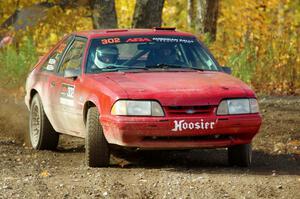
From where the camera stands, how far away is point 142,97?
355 inches

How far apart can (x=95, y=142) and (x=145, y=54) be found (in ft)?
4.73

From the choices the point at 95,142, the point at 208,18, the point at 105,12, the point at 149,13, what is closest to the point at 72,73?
the point at 95,142

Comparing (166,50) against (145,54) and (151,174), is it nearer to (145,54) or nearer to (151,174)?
(145,54)

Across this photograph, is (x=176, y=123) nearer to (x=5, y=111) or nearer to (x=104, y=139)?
(x=104, y=139)

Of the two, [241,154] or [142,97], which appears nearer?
[142,97]

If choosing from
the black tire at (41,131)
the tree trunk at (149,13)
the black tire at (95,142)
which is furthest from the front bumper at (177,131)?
the tree trunk at (149,13)

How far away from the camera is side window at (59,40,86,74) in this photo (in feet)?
34.8

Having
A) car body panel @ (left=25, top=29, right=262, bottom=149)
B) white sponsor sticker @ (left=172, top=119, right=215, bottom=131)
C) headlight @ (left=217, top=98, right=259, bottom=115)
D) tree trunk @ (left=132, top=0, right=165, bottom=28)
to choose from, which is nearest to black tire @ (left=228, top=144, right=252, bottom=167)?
car body panel @ (left=25, top=29, right=262, bottom=149)

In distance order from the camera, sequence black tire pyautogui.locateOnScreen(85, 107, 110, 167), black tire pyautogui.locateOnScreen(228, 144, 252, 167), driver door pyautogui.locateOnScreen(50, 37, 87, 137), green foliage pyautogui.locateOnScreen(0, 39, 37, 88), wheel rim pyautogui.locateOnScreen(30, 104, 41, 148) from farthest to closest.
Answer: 1. green foliage pyautogui.locateOnScreen(0, 39, 37, 88)
2. wheel rim pyautogui.locateOnScreen(30, 104, 41, 148)
3. driver door pyautogui.locateOnScreen(50, 37, 87, 137)
4. black tire pyautogui.locateOnScreen(228, 144, 252, 167)
5. black tire pyautogui.locateOnScreen(85, 107, 110, 167)

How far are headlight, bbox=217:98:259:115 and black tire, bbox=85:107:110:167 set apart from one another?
1.23 metres

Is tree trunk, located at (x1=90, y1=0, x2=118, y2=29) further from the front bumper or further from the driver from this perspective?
the front bumper

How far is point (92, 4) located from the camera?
2045 cm

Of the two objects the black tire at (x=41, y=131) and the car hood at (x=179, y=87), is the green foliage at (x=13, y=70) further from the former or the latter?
the car hood at (x=179, y=87)

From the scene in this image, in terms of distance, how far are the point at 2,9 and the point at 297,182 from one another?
1713cm
